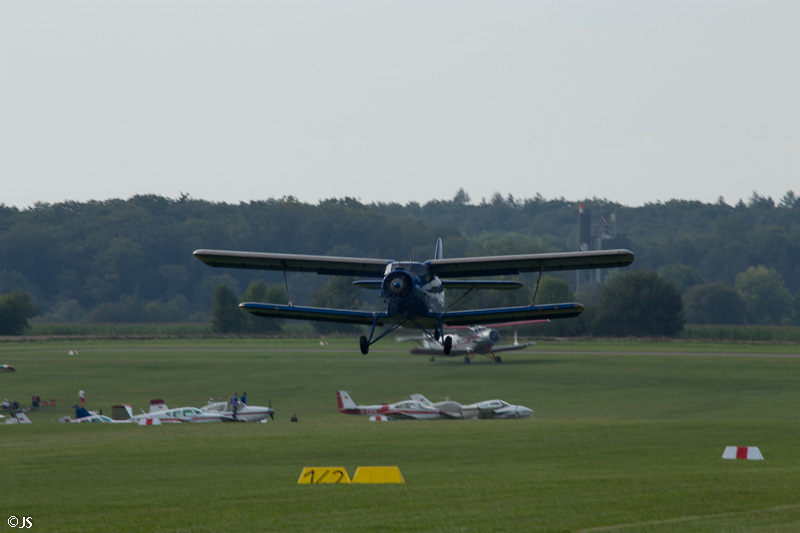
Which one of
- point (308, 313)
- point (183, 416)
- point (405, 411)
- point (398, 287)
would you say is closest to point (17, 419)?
point (183, 416)

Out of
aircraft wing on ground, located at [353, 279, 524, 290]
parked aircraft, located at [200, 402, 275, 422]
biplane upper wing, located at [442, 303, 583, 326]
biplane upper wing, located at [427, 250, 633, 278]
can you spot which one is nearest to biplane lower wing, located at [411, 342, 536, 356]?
parked aircraft, located at [200, 402, 275, 422]

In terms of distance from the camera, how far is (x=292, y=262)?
115 feet

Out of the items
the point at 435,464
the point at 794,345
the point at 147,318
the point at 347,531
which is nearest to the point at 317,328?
the point at 794,345

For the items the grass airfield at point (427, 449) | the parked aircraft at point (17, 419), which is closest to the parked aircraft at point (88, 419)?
the grass airfield at point (427, 449)

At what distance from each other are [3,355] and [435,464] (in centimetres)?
7172

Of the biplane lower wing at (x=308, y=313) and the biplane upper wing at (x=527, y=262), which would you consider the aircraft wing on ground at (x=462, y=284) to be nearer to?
the biplane upper wing at (x=527, y=262)

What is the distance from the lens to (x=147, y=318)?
6516 inches

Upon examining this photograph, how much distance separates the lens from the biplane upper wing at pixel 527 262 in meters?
32.9

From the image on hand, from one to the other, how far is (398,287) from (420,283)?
3.18ft

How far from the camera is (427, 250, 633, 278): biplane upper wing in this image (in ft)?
108

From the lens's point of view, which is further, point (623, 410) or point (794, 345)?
point (794, 345)

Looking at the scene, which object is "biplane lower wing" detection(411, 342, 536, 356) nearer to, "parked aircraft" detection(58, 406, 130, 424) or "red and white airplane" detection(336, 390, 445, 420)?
"red and white airplane" detection(336, 390, 445, 420)

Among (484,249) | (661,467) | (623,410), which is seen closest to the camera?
(661,467)

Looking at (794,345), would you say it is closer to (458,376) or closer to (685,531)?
(458,376)
